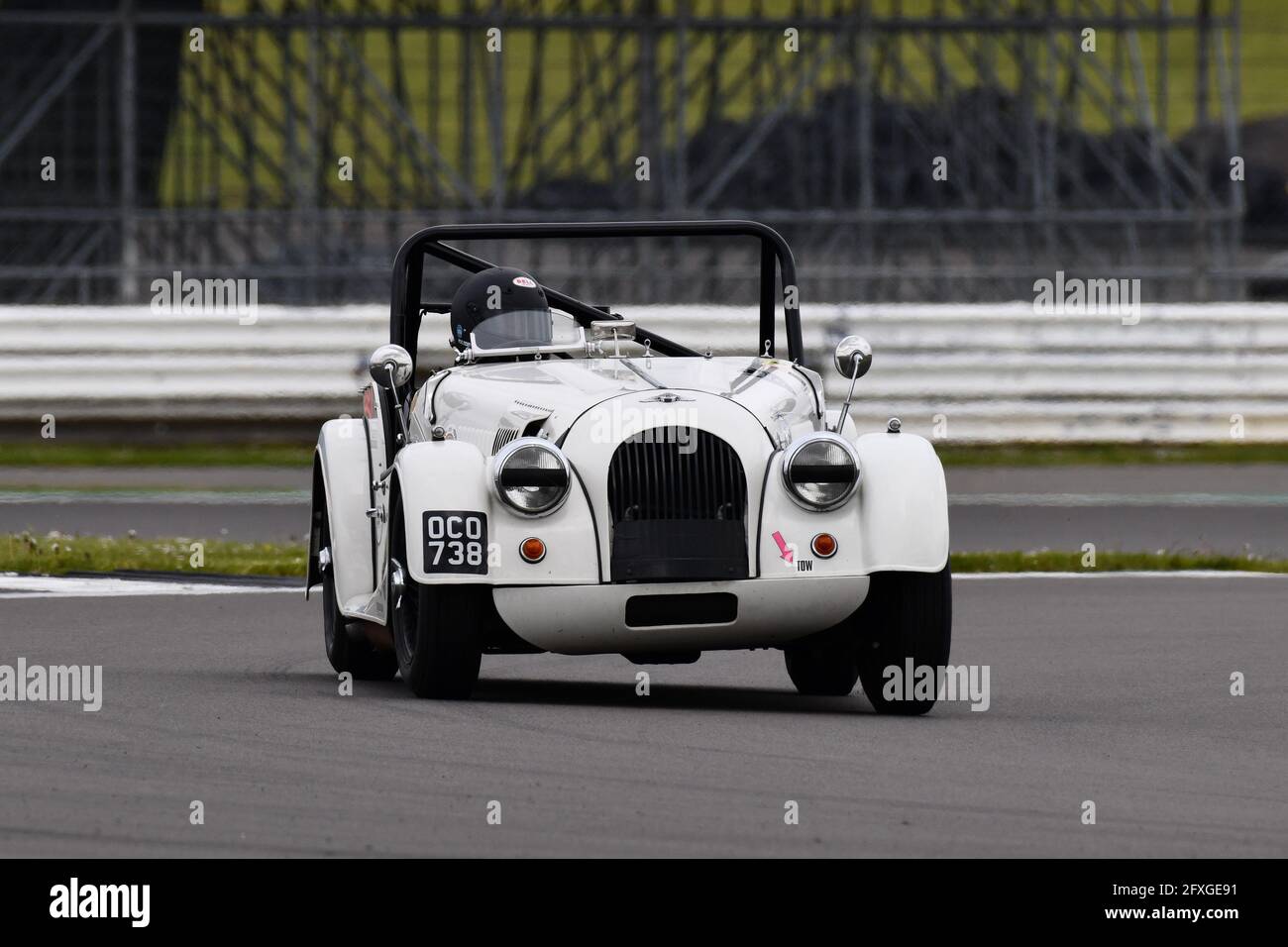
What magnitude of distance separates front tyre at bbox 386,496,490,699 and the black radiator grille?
57cm

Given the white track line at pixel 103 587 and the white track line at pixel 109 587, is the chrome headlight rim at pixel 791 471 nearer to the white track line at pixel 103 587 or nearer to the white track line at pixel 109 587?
the white track line at pixel 103 587

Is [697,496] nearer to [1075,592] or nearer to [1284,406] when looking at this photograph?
[1075,592]

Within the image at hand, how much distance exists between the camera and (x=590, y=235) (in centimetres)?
1080

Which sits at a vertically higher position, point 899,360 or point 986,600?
point 899,360

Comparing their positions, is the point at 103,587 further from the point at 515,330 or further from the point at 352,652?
the point at 515,330

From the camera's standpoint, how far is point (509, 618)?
9.19 meters

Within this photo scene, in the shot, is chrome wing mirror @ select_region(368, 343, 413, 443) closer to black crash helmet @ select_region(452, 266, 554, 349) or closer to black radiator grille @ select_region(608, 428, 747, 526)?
black crash helmet @ select_region(452, 266, 554, 349)

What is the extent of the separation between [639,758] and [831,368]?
1569 cm

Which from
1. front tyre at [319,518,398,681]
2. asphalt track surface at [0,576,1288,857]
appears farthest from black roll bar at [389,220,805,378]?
asphalt track surface at [0,576,1288,857]

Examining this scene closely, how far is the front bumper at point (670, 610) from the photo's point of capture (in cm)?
915

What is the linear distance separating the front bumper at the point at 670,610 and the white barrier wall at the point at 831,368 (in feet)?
45.4

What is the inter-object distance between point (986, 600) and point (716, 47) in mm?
15490

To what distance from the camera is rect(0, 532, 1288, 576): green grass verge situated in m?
15.7
